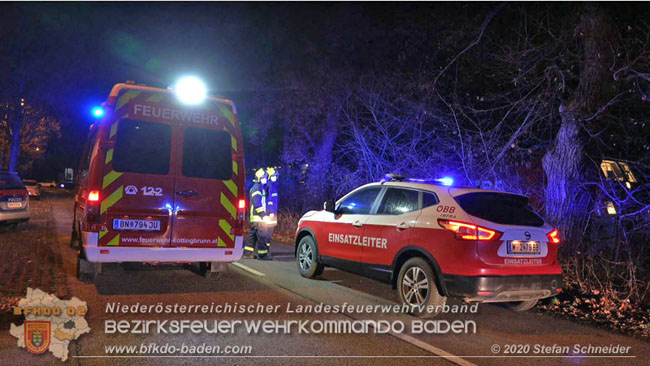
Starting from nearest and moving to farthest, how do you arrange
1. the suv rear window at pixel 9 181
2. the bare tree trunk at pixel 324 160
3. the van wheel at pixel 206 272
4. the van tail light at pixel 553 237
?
the van tail light at pixel 553 237 < the van wheel at pixel 206 272 < the suv rear window at pixel 9 181 < the bare tree trunk at pixel 324 160

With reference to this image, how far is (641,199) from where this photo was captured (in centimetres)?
834

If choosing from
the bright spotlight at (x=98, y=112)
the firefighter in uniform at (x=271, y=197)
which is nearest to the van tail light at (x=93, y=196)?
the bright spotlight at (x=98, y=112)

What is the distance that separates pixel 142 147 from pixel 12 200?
28.0ft

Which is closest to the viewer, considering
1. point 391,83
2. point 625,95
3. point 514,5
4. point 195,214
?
point 195,214

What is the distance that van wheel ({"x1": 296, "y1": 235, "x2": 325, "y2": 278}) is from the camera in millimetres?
7770

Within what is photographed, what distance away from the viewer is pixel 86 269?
6.20 metres

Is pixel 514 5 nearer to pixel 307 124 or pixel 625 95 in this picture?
pixel 625 95

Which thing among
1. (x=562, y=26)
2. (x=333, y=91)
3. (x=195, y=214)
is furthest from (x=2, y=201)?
(x=562, y=26)

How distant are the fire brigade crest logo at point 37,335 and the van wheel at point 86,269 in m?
1.12

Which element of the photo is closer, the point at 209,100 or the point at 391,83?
the point at 209,100

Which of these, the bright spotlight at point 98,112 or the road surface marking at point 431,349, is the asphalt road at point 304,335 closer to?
the road surface marking at point 431,349

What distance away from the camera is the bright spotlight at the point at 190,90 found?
6680mm

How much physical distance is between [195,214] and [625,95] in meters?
8.07

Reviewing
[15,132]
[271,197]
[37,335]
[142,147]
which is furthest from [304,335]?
[15,132]
